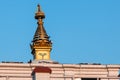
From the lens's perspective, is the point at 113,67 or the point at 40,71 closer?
the point at 40,71

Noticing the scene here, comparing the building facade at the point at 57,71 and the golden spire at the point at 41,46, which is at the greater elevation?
the golden spire at the point at 41,46

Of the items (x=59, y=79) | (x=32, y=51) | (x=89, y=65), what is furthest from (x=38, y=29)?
(x=59, y=79)

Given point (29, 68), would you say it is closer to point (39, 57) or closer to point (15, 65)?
point (15, 65)

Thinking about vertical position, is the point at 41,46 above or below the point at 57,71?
above

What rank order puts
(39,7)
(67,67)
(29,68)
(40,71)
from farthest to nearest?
(39,7)
(67,67)
(29,68)
(40,71)

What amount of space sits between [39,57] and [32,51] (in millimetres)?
1092

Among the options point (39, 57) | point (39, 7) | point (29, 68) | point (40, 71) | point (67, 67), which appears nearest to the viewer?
point (40, 71)

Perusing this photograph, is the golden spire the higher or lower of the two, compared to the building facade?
higher

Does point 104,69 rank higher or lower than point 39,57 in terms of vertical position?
lower

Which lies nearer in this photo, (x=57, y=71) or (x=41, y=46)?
(x=57, y=71)

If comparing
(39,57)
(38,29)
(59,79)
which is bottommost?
(59,79)

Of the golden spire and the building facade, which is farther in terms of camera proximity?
the golden spire

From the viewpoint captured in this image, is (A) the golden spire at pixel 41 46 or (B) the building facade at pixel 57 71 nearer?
(B) the building facade at pixel 57 71

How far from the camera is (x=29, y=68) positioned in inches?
1109
